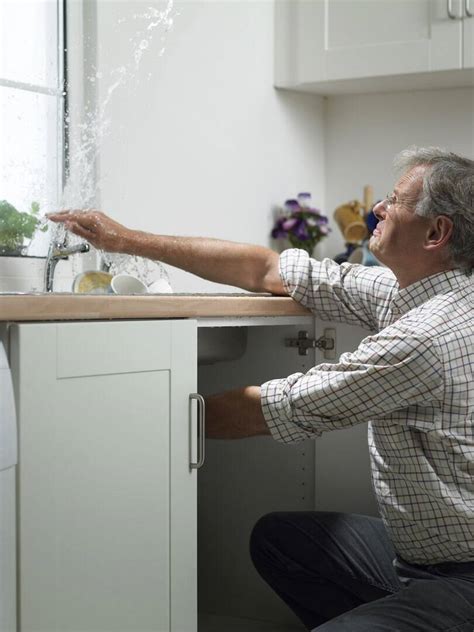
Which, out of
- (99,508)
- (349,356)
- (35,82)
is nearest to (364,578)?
(349,356)

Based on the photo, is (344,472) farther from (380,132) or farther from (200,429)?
(380,132)

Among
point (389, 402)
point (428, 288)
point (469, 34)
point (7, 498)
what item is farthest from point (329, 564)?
point (469, 34)

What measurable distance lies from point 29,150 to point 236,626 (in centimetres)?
120

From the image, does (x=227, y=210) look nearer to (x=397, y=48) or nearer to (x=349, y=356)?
(x=397, y=48)

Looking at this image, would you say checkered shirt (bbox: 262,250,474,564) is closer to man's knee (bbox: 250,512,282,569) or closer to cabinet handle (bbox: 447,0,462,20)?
man's knee (bbox: 250,512,282,569)

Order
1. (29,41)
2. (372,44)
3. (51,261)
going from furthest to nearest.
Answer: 1. (372,44)
2. (29,41)
3. (51,261)

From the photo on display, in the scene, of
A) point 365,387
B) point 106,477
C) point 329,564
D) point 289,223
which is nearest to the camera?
point 106,477

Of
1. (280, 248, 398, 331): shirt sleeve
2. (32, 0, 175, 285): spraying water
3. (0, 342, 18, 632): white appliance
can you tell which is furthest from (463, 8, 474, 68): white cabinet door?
(0, 342, 18, 632): white appliance

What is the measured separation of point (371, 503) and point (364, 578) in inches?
15.2

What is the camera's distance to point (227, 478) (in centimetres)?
238

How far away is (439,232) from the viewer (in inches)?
68.4

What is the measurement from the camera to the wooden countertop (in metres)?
1.33

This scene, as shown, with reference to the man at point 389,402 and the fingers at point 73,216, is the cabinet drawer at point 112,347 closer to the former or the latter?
the man at point 389,402

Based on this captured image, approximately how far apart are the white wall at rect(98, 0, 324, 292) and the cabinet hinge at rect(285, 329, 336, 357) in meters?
A: 0.45
